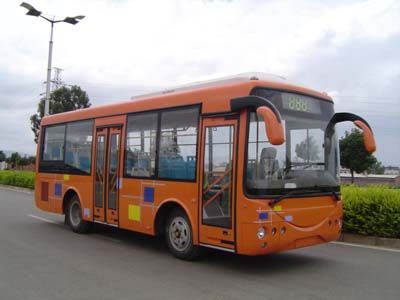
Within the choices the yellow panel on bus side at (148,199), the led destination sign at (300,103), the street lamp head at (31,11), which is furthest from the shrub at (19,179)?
the led destination sign at (300,103)

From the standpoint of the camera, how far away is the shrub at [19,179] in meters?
29.0

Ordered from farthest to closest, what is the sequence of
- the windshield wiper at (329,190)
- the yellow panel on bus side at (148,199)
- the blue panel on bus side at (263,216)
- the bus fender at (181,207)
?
1. the yellow panel on bus side at (148,199)
2. the bus fender at (181,207)
3. the windshield wiper at (329,190)
4. the blue panel on bus side at (263,216)

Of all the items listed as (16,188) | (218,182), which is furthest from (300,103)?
(16,188)

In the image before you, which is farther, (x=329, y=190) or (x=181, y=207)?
(x=181, y=207)

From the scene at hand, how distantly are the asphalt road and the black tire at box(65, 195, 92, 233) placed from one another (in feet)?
2.93

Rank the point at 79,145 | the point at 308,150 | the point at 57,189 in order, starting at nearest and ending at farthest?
the point at 308,150, the point at 79,145, the point at 57,189

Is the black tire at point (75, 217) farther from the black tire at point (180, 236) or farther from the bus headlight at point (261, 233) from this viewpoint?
the bus headlight at point (261, 233)

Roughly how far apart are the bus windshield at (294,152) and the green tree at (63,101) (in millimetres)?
32296

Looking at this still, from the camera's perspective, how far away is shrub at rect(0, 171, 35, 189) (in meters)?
29.0

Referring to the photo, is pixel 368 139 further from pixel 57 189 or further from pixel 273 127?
pixel 57 189

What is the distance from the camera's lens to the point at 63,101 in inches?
1496

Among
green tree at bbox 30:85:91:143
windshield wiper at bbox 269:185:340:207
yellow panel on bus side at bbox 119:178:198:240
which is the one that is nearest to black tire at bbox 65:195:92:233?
yellow panel on bus side at bbox 119:178:198:240

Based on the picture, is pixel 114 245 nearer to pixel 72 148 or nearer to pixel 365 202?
pixel 72 148

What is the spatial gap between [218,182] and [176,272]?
5.07 ft
